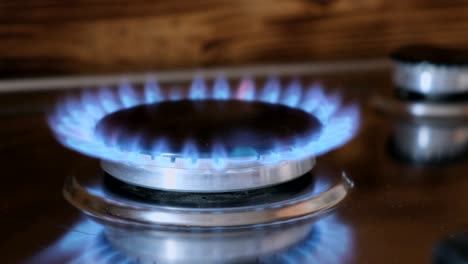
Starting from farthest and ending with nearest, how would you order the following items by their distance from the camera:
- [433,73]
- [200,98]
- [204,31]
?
[204,31], [433,73], [200,98]

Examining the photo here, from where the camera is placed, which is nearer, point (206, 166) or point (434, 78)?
point (206, 166)

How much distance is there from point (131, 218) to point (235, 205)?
94 mm

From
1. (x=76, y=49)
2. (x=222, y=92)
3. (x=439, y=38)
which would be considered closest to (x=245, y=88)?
(x=222, y=92)

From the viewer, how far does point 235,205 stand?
582 mm

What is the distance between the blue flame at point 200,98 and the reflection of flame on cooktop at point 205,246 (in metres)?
0.06

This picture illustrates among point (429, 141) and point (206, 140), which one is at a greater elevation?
point (206, 140)

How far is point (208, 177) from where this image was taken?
22.8 inches

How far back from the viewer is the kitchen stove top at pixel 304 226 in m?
0.54

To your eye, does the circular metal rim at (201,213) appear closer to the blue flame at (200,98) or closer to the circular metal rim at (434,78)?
the blue flame at (200,98)

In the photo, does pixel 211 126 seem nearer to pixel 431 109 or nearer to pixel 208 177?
pixel 208 177

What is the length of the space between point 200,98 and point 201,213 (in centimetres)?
22

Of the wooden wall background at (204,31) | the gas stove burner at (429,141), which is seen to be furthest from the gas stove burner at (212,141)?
the wooden wall background at (204,31)

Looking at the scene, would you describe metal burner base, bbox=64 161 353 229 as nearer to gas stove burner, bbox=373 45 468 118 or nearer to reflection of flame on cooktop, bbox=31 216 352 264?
reflection of flame on cooktop, bbox=31 216 352 264

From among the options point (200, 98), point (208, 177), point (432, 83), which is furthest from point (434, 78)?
point (208, 177)
